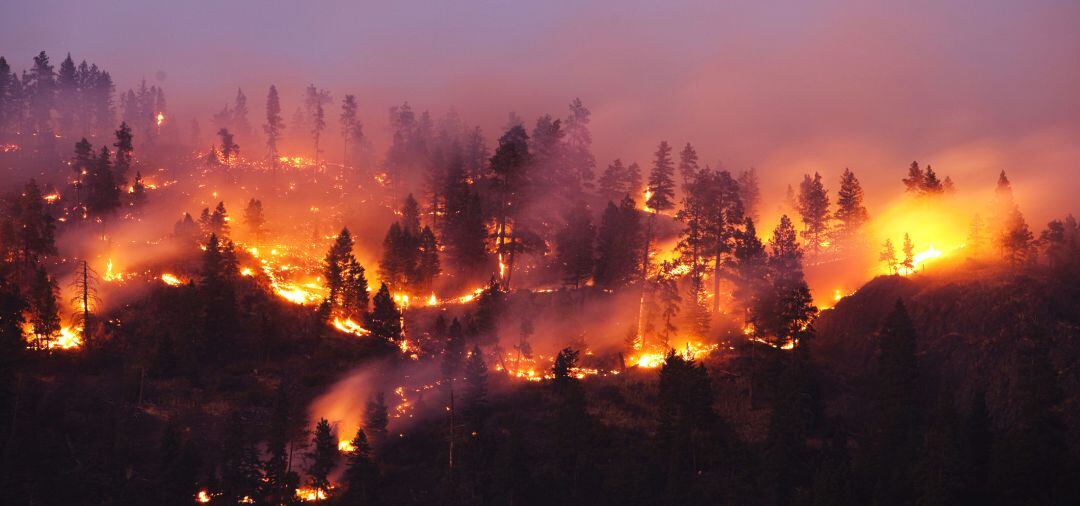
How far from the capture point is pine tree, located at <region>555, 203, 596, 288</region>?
81.6 metres

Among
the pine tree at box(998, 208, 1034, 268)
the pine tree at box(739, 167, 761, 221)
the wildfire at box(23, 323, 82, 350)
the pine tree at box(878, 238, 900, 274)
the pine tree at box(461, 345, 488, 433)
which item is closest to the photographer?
the pine tree at box(461, 345, 488, 433)

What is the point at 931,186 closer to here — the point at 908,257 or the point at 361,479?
the point at 908,257

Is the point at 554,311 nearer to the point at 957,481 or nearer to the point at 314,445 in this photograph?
the point at 314,445

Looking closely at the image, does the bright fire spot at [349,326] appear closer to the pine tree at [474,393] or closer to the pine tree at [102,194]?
the pine tree at [474,393]

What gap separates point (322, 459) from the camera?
53.4m

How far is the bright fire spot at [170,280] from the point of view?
255ft

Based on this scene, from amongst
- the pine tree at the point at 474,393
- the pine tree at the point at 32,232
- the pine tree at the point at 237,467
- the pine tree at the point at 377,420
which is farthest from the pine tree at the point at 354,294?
the pine tree at the point at 32,232

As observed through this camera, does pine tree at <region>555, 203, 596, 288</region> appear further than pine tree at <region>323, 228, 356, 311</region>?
Yes

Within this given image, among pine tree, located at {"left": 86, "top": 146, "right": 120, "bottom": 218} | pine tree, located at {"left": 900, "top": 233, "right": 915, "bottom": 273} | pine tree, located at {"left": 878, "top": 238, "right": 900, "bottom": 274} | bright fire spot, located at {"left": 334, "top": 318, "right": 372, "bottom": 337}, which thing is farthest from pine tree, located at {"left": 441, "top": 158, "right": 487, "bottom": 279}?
pine tree, located at {"left": 900, "top": 233, "right": 915, "bottom": 273}

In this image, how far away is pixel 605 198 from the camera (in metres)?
111

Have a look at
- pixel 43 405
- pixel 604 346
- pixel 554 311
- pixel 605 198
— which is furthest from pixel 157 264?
pixel 605 198

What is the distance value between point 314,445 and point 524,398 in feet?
56.3

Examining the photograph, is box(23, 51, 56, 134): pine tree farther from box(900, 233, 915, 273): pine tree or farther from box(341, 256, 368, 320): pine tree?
box(900, 233, 915, 273): pine tree

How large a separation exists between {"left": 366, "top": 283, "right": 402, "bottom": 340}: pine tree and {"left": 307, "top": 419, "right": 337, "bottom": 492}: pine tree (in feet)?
51.1
